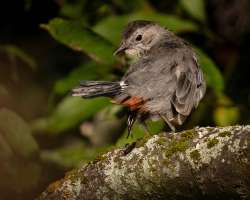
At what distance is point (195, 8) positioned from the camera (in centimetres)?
634

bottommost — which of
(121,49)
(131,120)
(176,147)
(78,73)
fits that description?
(78,73)

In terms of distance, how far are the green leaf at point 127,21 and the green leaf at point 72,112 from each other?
583 millimetres

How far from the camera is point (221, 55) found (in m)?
6.90

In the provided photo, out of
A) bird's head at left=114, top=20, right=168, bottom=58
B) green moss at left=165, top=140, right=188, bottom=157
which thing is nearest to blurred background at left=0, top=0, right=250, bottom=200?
bird's head at left=114, top=20, right=168, bottom=58

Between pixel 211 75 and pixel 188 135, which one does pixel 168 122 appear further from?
pixel 188 135

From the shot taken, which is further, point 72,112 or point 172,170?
point 72,112

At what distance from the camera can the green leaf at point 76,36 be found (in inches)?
201

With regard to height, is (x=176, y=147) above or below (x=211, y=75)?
above

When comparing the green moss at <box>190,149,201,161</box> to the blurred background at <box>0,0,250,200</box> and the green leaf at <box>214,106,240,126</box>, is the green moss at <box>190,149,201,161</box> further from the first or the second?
the green leaf at <box>214,106,240,126</box>

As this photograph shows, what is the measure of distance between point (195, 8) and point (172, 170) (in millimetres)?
3273

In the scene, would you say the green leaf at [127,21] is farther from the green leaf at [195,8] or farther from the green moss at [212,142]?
the green moss at [212,142]

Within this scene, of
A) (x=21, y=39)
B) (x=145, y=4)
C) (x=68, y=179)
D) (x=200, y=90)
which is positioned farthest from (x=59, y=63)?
(x=68, y=179)

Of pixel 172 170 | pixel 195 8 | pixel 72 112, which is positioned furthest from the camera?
pixel 195 8

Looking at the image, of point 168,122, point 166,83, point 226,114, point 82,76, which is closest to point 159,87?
point 166,83
